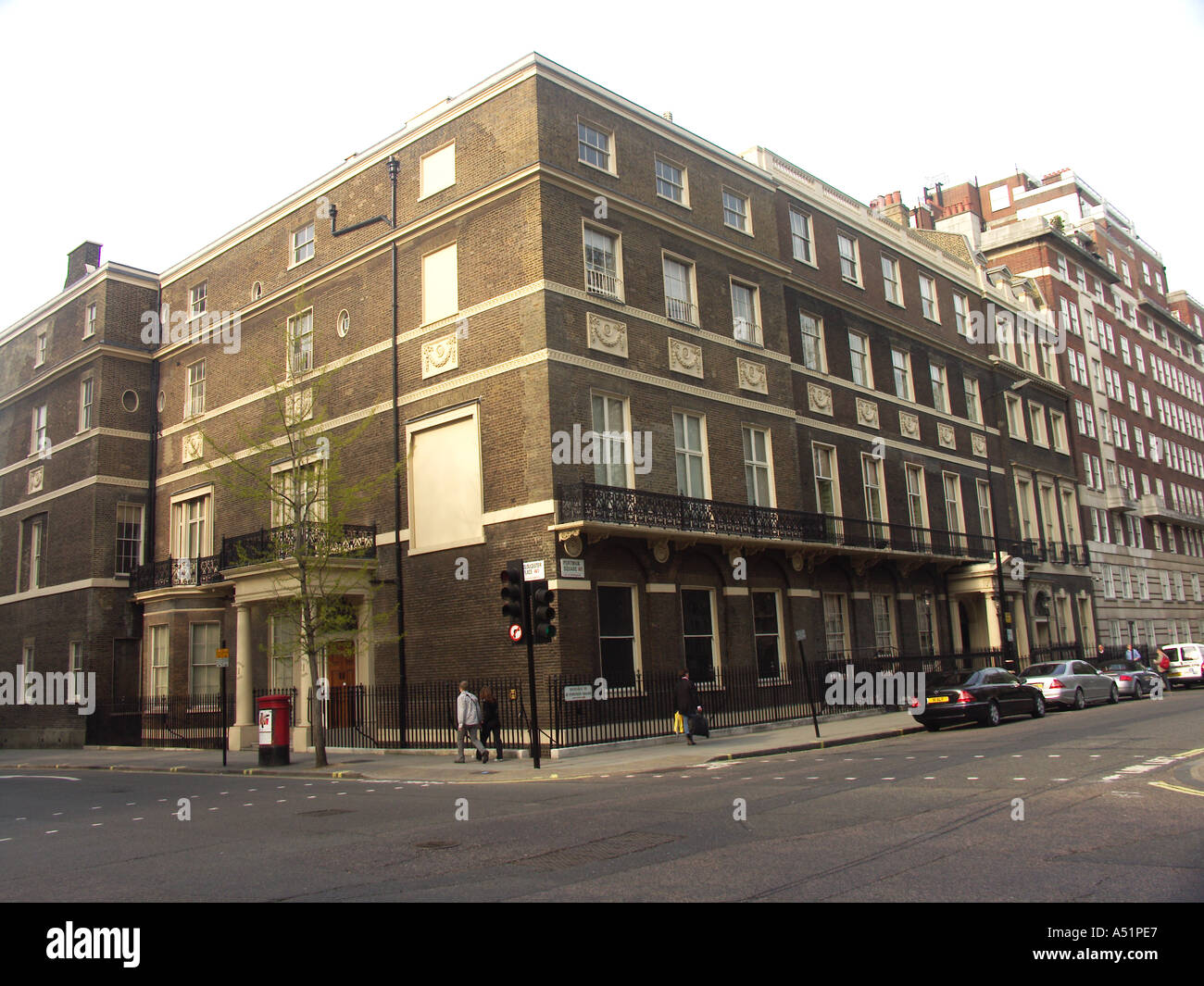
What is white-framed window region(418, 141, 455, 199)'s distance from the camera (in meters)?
25.3

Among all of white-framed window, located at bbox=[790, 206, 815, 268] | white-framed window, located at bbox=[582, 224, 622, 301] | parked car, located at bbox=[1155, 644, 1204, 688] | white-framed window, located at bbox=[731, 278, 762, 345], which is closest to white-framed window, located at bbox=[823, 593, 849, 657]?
white-framed window, located at bbox=[731, 278, 762, 345]

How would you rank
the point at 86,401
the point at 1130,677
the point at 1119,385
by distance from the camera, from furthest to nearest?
the point at 1119,385 → the point at 86,401 → the point at 1130,677

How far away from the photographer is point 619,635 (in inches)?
890

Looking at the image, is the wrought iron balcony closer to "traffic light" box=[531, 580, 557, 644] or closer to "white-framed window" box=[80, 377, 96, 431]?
"white-framed window" box=[80, 377, 96, 431]

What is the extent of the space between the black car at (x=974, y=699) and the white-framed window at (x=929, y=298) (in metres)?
19.4

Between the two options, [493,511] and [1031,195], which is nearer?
[493,511]

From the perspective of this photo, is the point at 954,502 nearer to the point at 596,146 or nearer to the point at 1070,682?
the point at 1070,682

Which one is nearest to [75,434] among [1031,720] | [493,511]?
[493,511]

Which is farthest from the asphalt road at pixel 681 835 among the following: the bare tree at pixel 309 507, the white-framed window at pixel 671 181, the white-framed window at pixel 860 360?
the white-framed window at pixel 860 360

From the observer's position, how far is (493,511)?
2259 centimetres

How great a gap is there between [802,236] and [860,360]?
5060mm

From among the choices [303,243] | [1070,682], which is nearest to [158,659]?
[303,243]

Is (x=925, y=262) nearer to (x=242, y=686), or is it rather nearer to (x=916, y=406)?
(x=916, y=406)
